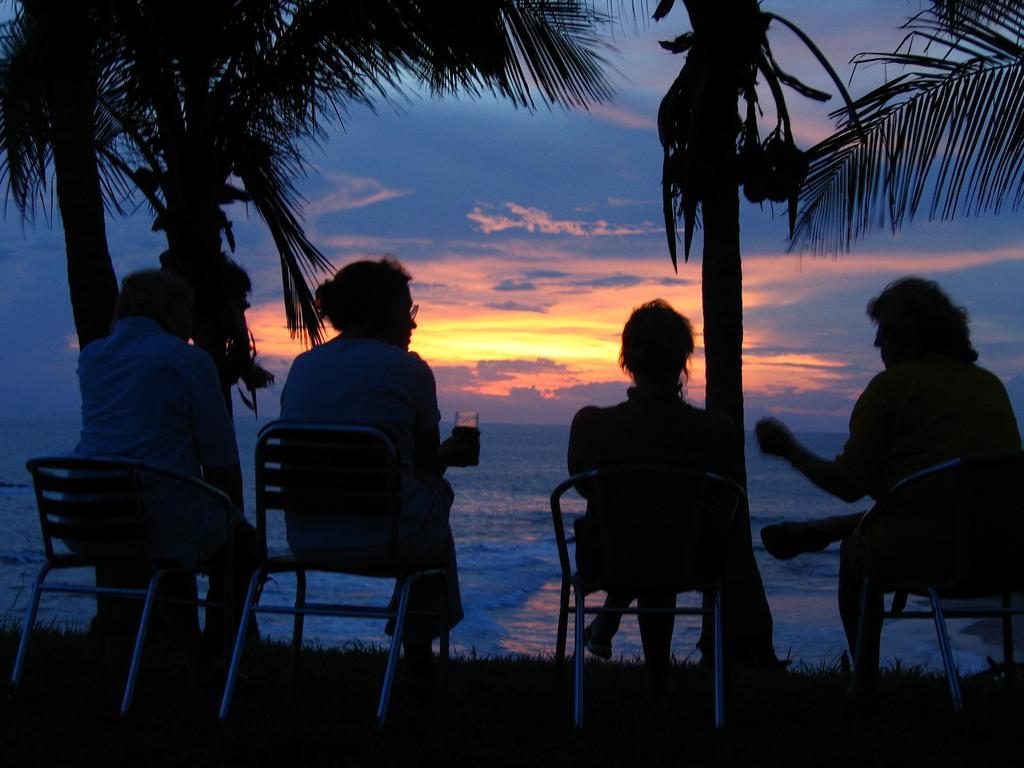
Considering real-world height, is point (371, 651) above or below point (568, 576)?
below

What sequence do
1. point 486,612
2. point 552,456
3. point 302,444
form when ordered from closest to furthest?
point 302,444, point 486,612, point 552,456

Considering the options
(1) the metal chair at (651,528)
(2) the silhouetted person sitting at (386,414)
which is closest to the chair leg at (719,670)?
(1) the metal chair at (651,528)

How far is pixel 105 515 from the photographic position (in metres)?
3.38

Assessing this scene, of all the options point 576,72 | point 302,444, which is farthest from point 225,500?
point 576,72

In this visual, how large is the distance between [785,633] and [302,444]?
13.4m

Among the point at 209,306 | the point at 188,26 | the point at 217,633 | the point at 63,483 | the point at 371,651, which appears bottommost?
the point at 371,651

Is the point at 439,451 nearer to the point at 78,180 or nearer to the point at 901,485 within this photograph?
the point at 901,485

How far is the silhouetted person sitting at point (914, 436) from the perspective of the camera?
3.29 meters

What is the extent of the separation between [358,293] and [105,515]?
1.07 m

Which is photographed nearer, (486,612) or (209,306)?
(209,306)

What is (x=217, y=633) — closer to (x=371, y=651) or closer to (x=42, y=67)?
(x=371, y=651)

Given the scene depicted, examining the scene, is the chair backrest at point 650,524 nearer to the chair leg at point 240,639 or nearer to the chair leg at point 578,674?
the chair leg at point 578,674

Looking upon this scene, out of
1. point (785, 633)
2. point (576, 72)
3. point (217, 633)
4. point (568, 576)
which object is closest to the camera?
point (568, 576)

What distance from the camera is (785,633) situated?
15328 millimetres
